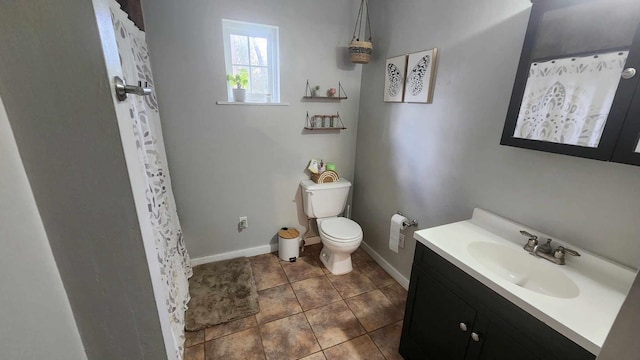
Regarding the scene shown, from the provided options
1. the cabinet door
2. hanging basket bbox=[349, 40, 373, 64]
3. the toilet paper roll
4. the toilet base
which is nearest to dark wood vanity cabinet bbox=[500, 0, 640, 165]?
the cabinet door

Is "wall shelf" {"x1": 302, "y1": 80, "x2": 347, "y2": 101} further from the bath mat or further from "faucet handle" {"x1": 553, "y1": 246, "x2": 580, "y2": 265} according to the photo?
"faucet handle" {"x1": 553, "y1": 246, "x2": 580, "y2": 265}

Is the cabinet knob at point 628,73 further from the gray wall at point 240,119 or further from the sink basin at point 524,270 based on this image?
the gray wall at point 240,119

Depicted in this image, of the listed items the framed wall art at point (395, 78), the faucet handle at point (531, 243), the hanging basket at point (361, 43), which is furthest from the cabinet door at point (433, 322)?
the hanging basket at point (361, 43)

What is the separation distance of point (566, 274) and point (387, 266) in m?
1.35

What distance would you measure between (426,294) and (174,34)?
7.38ft

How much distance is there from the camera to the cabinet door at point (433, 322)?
112cm

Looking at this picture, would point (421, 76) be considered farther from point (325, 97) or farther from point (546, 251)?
point (546, 251)

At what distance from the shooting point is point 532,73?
113 cm

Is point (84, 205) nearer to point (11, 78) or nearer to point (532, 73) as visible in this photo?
point (11, 78)

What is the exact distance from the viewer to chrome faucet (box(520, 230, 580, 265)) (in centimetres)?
110

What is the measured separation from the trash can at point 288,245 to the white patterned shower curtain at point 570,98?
183 centimetres

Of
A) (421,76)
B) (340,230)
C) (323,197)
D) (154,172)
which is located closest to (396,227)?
(340,230)

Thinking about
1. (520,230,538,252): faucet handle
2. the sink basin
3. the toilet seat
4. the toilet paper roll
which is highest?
(520,230,538,252): faucet handle

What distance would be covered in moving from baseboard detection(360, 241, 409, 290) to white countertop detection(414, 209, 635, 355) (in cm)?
91
